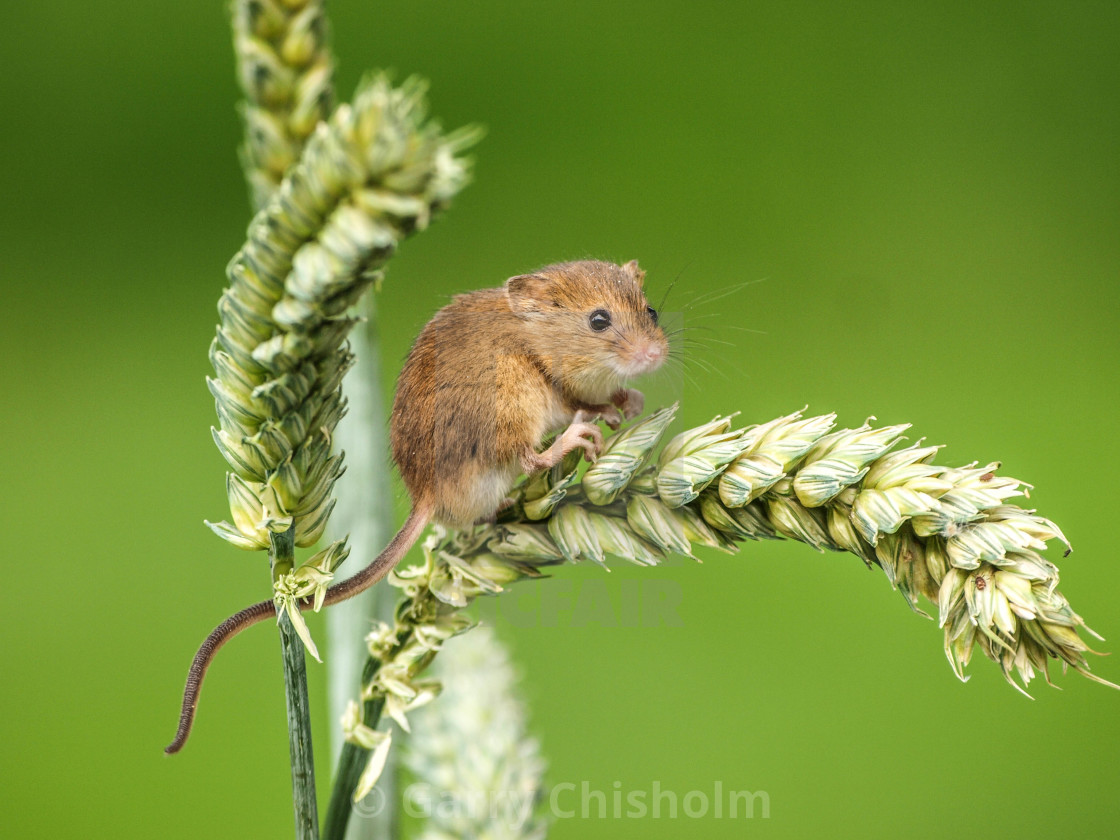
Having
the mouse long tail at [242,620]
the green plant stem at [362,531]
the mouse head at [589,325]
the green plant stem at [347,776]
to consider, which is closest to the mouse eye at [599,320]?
the mouse head at [589,325]

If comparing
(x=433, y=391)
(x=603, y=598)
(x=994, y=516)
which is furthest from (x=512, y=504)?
(x=603, y=598)

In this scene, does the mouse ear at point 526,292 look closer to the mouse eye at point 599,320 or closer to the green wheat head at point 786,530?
the mouse eye at point 599,320

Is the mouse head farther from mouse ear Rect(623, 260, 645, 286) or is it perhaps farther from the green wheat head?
the green wheat head

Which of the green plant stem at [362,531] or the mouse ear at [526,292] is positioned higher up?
the mouse ear at [526,292]

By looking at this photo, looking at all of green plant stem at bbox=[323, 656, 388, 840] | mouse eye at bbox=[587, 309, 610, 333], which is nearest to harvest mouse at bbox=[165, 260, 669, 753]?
mouse eye at bbox=[587, 309, 610, 333]

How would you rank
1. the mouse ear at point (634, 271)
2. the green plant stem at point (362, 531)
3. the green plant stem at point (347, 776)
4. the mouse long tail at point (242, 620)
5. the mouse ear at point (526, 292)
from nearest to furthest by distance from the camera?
the mouse long tail at point (242, 620) < the green plant stem at point (347, 776) < the green plant stem at point (362, 531) < the mouse ear at point (526, 292) < the mouse ear at point (634, 271)

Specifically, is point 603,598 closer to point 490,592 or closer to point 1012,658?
point 490,592

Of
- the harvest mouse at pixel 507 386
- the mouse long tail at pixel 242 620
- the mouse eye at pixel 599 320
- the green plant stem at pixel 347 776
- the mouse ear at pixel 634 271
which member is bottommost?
the green plant stem at pixel 347 776

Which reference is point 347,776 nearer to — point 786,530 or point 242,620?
point 242,620
